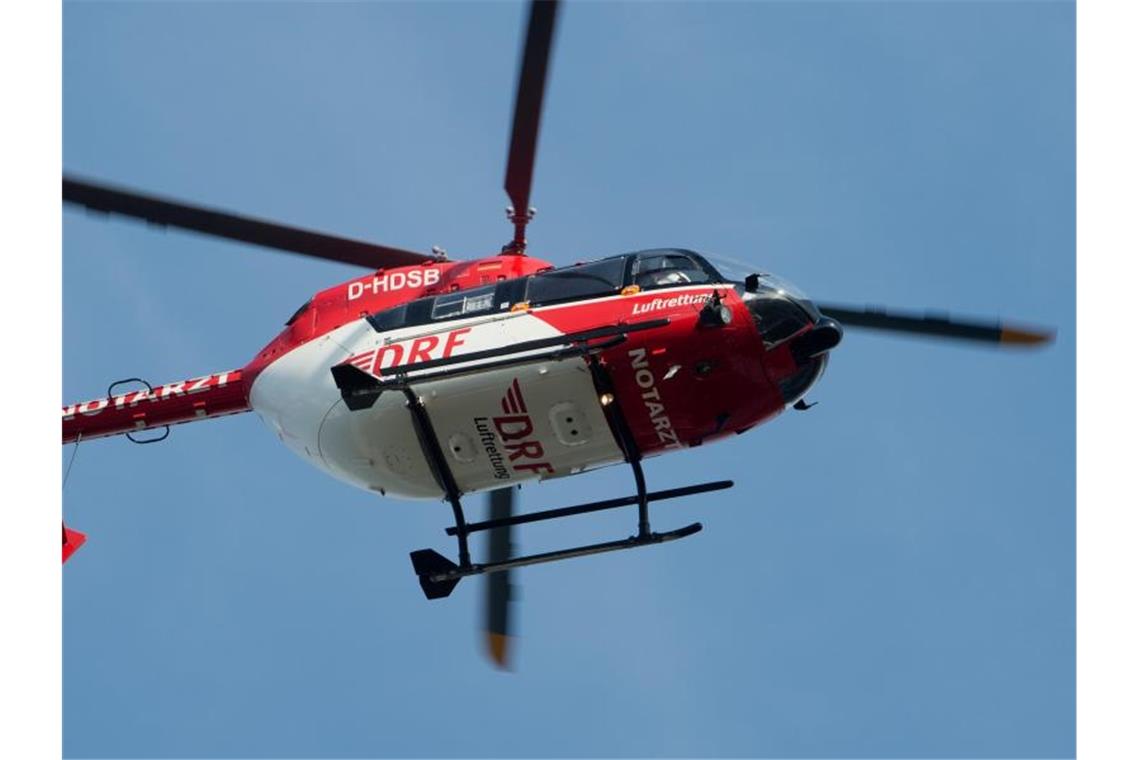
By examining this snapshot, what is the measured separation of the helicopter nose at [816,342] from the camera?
16.5 m

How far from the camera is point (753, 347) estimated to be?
1628cm

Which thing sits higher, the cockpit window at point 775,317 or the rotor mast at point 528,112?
the rotor mast at point 528,112

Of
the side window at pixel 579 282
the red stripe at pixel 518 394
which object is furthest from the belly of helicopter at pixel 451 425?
the side window at pixel 579 282

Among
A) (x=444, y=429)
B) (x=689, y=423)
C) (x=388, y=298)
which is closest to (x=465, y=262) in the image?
(x=388, y=298)

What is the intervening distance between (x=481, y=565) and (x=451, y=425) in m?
1.50

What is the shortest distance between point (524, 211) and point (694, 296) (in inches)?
90.3

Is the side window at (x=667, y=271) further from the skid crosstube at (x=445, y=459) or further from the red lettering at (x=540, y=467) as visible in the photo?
the red lettering at (x=540, y=467)

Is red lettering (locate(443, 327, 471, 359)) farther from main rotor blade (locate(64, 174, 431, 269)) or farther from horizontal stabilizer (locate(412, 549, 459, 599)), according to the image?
horizontal stabilizer (locate(412, 549, 459, 599))

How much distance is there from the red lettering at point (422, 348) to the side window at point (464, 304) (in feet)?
0.93

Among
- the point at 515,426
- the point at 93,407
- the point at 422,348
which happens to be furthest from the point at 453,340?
the point at 93,407

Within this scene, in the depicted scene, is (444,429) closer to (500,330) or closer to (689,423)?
(500,330)

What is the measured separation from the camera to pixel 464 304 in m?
17.3

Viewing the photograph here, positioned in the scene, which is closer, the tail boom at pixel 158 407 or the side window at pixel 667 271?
the side window at pixel 667 271

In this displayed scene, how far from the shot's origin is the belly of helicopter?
16.6 metres
